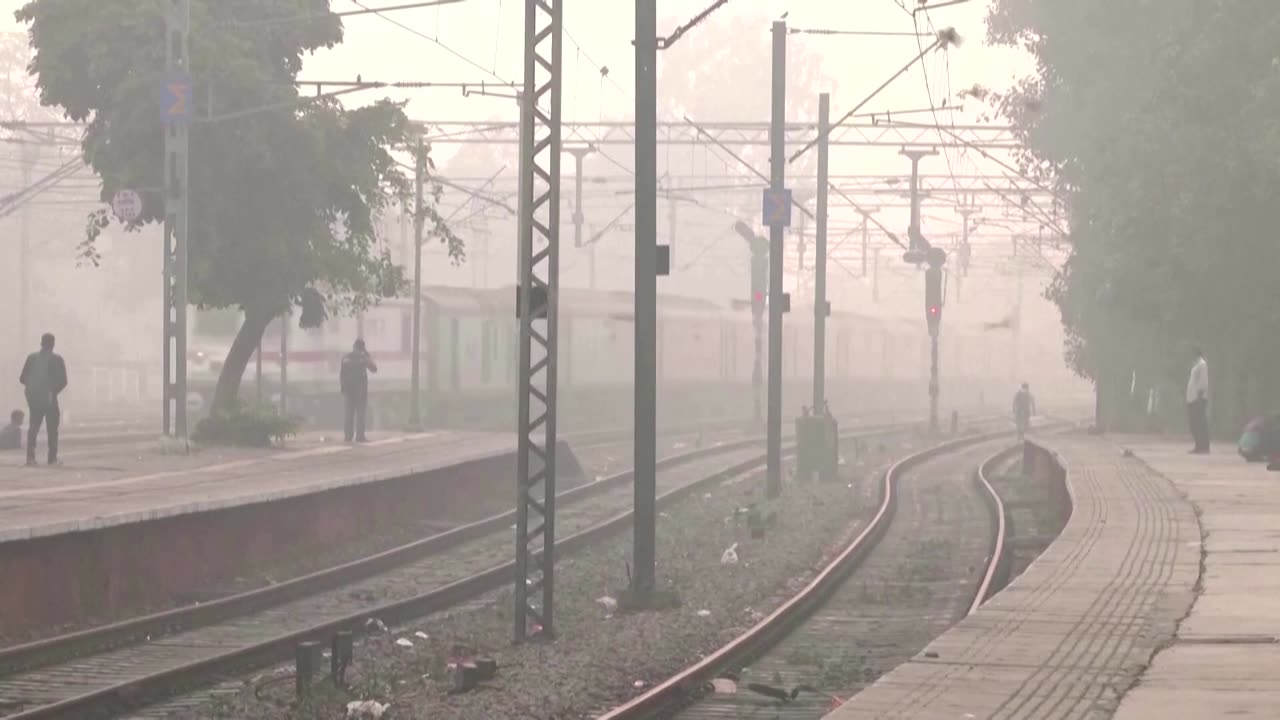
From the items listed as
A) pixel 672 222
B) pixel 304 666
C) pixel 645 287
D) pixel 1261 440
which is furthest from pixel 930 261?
pixel 304 666

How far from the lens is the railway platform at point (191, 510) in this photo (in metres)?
16.3

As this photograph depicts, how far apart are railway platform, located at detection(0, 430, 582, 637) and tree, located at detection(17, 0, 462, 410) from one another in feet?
9.66

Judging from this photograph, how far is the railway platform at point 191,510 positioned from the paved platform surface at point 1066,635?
307 inches

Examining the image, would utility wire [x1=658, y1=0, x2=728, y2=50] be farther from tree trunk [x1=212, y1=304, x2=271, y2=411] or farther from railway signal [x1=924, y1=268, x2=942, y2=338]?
railway signal [x1=924, y1=268, x2=942, y2=338]

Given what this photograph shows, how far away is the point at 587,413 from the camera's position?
176 feet

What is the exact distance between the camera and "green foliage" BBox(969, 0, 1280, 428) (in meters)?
32.9

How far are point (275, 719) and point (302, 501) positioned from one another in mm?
10897

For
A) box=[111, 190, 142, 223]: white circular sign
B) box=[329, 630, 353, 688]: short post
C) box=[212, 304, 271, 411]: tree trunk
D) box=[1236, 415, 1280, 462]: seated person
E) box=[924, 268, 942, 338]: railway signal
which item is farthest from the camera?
box=[924, 268, 942, 338]: railway signal

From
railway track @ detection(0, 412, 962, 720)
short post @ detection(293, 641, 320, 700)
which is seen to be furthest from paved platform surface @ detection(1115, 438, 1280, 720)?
railway track @ detection(0, 412, 962, 720)

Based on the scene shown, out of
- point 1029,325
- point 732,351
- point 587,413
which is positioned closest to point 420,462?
point 587,413

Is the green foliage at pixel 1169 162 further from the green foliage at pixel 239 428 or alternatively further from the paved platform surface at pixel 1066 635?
the green foliage at pixel 239 428

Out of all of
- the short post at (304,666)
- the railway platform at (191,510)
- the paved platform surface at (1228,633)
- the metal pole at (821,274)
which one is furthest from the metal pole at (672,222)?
the paved platform surface at (1228,633)

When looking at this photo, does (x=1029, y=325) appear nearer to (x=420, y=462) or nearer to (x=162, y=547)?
(x=420, y=462)

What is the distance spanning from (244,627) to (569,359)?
35.9 meters
